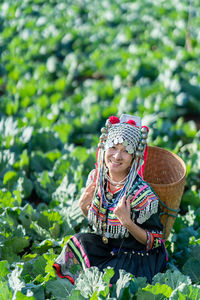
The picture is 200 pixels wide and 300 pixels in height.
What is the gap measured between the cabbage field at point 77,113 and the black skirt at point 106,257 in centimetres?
11

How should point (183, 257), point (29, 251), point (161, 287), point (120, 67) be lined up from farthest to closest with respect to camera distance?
point (120, 67)
point (29, 251)
point (183, 257)
point (161, 287)

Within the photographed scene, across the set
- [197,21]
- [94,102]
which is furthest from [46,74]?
[197,21]

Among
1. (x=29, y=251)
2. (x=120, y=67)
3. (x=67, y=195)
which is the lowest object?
(x=29, y=251)

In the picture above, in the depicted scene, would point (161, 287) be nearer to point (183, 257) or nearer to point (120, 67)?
point (183, 257)

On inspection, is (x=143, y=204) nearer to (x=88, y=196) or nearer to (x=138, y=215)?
(x=138, y=215)

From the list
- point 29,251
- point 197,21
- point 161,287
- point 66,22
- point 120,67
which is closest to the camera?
point 161,287

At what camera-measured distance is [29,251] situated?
3.24 meters

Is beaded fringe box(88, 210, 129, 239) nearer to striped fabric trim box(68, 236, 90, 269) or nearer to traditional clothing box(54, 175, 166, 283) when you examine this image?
traditional clothing box(54, 175, 166, 283)

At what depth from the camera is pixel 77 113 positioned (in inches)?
209

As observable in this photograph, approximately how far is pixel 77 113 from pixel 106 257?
293 cm

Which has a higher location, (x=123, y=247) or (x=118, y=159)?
→ (x=118, y=159)

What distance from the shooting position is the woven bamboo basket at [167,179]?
9.37 ft

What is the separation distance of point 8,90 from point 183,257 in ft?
12.5

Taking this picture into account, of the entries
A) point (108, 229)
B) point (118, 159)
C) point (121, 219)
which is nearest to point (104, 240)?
point (108, 229)
